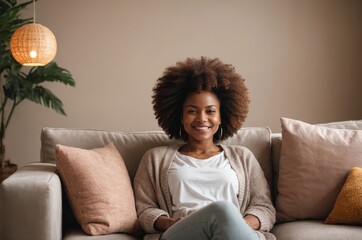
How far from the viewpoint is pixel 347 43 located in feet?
14.6

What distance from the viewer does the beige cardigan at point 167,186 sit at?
2.37 metres

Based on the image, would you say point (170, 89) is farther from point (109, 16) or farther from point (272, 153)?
point (109, 16)

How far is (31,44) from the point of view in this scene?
358cm

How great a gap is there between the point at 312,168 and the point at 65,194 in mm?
1095

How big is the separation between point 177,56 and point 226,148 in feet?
6.41

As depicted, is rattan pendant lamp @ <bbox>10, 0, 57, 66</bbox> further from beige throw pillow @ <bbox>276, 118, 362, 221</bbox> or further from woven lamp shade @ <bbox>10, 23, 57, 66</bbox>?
beige throw pillow @ <bbox>276, 118, 362, 221</bbox>

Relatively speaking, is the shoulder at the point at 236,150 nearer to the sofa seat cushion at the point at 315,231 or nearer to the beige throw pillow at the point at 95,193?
the sofa seat cushion at the point at 315,231

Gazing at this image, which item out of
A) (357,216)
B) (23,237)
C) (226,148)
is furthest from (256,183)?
(23,237)

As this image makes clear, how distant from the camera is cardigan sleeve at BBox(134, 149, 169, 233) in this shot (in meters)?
2.33

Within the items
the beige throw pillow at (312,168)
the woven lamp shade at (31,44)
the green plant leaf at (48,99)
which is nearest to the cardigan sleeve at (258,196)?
the beige throw pillow at (312,168)

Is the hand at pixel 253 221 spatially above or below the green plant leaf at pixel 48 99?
below

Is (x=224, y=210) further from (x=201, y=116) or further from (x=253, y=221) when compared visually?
(x=201, y=116)

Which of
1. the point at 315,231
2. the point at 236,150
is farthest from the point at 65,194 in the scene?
the point at 315,231

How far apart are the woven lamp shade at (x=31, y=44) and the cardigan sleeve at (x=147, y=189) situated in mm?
1422
